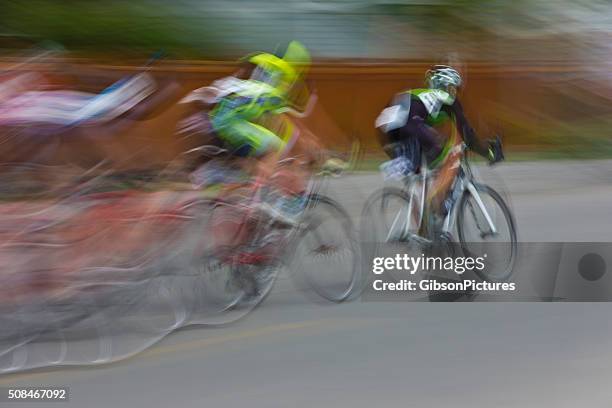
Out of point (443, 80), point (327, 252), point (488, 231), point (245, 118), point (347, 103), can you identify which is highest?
point (347, 103)

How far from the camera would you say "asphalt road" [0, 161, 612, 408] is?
5910 mm

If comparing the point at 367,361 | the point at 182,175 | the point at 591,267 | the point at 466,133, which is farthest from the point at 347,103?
the point at 367,361

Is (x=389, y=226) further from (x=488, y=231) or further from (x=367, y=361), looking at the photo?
(x=367, y=361)

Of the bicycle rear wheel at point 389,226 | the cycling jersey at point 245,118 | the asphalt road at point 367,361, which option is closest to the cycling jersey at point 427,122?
the bicycle rear wheel at point 389,226

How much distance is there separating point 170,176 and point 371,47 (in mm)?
4964

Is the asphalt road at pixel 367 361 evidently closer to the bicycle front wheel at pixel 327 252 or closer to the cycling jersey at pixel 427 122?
the bicycle front wheel at pixel 327 252

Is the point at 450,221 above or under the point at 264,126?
under

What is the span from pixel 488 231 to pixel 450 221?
0.31m

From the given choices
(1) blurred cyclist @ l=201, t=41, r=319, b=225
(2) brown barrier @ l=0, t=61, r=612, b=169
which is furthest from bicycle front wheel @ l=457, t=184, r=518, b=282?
(2) brown barrier @ l=0, t=61, r=612, b=169

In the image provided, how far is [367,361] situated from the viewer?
659cm

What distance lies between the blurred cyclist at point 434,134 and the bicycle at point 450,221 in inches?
2.3

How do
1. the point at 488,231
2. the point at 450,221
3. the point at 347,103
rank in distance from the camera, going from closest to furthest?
the point at 450,221 < the point at 488,231 < the point at 347,103

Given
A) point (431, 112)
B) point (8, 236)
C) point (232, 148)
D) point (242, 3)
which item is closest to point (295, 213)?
point (232, 148)

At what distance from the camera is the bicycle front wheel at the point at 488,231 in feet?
26.1
